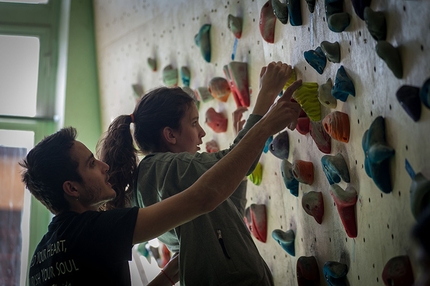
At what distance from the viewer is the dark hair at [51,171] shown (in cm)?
166

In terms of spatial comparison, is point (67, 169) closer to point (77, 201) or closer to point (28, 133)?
point (77, 201)

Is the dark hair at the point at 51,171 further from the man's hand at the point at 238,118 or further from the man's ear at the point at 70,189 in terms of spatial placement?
the man's hand at the point at 238,118

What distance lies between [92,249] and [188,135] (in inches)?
20.3

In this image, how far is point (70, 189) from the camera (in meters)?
1.67

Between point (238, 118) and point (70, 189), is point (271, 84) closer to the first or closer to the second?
point (238, 118)

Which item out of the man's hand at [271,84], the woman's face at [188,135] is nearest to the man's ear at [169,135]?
the woman's face at [188,135]

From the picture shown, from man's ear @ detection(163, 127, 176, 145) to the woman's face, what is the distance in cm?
1

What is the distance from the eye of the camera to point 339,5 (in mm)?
1661

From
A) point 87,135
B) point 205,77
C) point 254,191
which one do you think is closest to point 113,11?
point 87,135

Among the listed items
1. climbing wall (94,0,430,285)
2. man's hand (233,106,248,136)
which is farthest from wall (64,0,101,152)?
man's hand (233,106,248,136)

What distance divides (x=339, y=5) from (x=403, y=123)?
41cm

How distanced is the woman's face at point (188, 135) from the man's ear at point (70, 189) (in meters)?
0.37

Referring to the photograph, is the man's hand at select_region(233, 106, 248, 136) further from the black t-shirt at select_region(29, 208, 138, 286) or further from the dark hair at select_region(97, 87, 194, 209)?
the black t-shirt at select_region(29, 208, 138, 286)

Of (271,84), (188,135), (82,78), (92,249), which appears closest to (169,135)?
(188,135)
